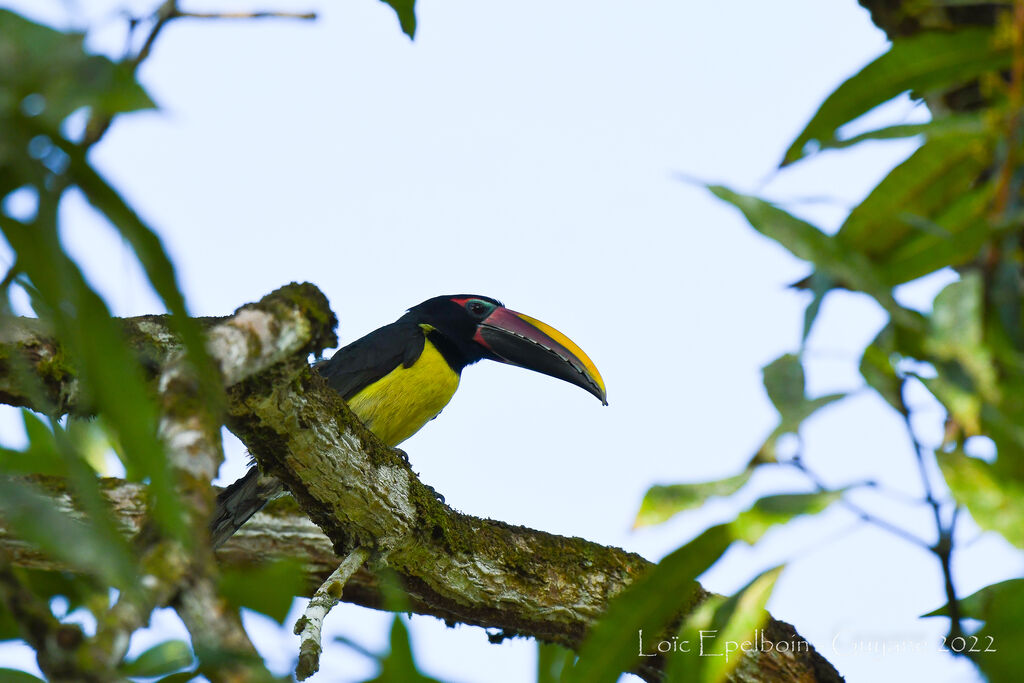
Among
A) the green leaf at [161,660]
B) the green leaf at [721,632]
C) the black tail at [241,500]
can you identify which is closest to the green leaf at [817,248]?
the green leaf at [721,632]

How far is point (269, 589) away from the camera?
1.61 meters

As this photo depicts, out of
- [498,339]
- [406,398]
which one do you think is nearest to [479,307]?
[498,339]

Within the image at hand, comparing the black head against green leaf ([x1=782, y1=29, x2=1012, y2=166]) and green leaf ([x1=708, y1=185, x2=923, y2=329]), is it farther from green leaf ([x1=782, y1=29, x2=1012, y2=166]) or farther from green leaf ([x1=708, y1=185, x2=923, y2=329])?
green leaf ([x1=708, y1=185, x2=923, y2=329])

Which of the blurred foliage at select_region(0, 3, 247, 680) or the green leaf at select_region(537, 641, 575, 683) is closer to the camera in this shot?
the blurred foliage at select_region(0, 3, 247, 680)

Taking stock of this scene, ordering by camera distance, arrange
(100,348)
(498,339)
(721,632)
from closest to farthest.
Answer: (100,348), (721,632), (498,339)

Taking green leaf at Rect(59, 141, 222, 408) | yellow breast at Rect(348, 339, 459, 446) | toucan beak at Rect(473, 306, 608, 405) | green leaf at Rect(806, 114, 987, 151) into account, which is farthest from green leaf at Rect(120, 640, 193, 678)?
toucan beak at Rect(473, 306, 608, 405)

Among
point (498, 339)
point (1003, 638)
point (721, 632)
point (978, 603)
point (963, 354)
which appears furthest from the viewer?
point (498, 339)

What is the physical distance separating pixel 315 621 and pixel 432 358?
280cm

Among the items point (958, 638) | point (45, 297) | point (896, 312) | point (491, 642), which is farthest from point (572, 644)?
point (45, 297)

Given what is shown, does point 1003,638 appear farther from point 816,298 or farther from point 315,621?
point 315,621

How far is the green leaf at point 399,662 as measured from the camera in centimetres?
148

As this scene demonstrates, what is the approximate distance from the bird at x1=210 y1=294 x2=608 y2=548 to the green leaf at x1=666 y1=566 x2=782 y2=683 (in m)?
3.05

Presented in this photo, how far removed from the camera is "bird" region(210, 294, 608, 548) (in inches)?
214

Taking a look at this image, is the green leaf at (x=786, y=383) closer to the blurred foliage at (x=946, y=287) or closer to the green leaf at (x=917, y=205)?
the blurred foliage at (x=946, y=287)
